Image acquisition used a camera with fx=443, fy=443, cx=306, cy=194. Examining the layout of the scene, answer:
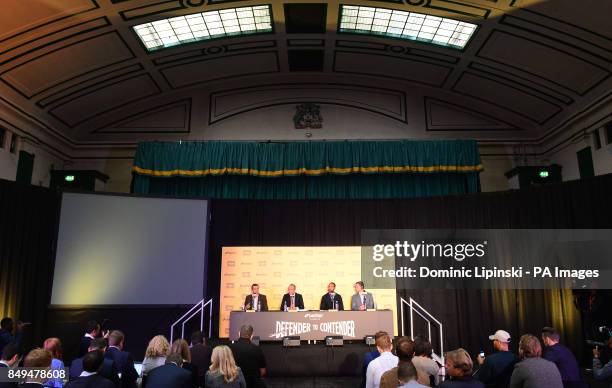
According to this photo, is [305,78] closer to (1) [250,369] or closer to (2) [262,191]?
(2) [262,191]

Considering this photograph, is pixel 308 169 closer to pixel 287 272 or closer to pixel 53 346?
pixel 287 272

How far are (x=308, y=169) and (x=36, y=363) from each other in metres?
7.61

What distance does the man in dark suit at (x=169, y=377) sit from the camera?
312 cm

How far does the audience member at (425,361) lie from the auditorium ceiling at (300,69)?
6.03 m

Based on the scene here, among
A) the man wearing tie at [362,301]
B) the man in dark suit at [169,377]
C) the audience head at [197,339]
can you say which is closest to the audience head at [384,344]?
the man in dark suit at [169,377]

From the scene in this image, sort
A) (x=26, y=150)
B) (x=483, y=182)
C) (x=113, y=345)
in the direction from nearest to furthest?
(x=113, y=345) < (x=26, y=150) < (x=483, y=182)

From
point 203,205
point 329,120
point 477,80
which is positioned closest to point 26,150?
point 203,205

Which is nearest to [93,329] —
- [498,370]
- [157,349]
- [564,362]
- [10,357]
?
[157,349]

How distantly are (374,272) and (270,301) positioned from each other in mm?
2256

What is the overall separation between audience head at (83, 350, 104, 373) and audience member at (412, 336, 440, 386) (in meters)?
2.39

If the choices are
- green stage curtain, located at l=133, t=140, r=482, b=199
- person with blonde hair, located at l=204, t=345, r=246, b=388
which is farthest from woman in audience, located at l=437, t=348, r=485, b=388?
green stage curtain, located at l=133, t=140, r=482, b=199

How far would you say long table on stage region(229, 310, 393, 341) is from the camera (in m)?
6.74

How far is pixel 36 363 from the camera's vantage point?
9.58 ft

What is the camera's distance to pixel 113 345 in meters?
3.97
